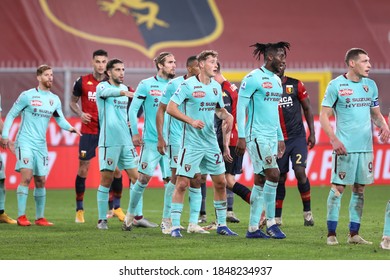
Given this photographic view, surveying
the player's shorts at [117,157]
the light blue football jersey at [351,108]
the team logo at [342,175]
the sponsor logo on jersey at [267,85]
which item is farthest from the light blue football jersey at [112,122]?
the team logo at [342,175]

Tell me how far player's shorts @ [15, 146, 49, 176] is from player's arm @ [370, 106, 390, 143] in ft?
17.0

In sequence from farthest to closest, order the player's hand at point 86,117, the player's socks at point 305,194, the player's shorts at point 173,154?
the player's hand at point 86,117 → the player's socks at point 305,194 → the player's shorts at point 173,154

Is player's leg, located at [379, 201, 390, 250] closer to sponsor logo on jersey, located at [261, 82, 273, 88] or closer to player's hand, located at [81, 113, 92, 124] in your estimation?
sponsor logo on jersey, located at [261, 82, 273, 88]

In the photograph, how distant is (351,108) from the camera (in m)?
11.6

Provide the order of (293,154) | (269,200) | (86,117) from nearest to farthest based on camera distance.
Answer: (269,200) < (293,154) < (86,117)

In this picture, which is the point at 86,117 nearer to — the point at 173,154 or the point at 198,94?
the point at 173,154

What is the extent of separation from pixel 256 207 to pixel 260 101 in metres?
1.23

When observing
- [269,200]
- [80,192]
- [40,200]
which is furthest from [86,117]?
[269,200]

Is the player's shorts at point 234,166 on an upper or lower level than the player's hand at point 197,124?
lower

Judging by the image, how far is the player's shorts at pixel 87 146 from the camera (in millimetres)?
15977

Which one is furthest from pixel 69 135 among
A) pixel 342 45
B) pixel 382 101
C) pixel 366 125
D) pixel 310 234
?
pixel 342 45

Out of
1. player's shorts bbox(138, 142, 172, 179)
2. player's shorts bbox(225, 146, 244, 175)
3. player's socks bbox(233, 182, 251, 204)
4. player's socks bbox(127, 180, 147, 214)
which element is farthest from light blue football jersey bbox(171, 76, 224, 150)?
player's shorts bbox(225, 146, 244, 175)

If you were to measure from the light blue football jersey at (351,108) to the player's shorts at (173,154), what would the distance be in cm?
251

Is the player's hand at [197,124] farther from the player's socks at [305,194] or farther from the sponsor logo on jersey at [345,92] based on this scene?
the player's socks at [305,194]
